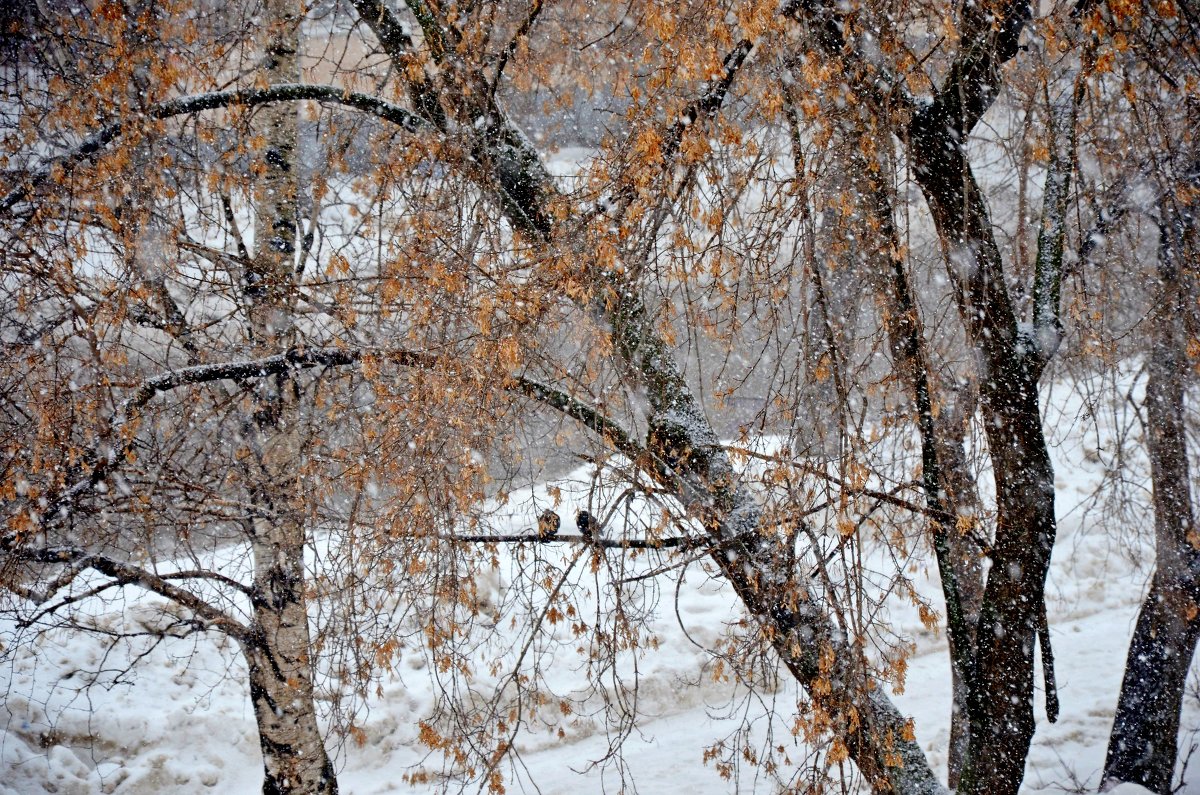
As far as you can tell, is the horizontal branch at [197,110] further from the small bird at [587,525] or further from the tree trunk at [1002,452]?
the tree trunk at [1002,452]

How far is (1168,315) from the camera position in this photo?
4.67 metres

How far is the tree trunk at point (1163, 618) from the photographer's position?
210 inches

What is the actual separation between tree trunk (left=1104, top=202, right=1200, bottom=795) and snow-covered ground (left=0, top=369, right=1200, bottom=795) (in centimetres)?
40

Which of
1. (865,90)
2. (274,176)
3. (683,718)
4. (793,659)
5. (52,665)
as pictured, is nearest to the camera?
(865,90)

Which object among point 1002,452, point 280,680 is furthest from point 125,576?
point 1002,452

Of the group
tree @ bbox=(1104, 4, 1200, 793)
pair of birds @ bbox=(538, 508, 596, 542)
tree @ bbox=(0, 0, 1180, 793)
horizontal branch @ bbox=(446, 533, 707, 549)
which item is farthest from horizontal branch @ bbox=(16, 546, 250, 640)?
tree @ bbox=(1104, 4, 1200, 793)

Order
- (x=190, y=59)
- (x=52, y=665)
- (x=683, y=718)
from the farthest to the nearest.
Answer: (x=683, y=718), (x=52, y=665), (x=190, y=59)

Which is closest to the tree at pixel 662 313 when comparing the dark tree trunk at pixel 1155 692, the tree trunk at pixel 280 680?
the tree trunk at pixel 280 680

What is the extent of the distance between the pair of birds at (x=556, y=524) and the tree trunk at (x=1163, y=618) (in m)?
4.26

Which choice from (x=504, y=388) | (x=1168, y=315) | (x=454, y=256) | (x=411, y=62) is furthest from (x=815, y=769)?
Answer: (x=1168, y=315)

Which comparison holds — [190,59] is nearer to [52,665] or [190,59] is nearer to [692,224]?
[692,224]

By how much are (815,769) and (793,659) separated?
0.64 m

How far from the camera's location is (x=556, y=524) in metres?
3.57

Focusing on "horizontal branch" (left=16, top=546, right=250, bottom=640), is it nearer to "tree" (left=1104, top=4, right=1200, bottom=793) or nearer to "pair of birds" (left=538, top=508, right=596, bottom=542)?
"pair of birds" (left=538, top=508, right=596, bottom=542)
